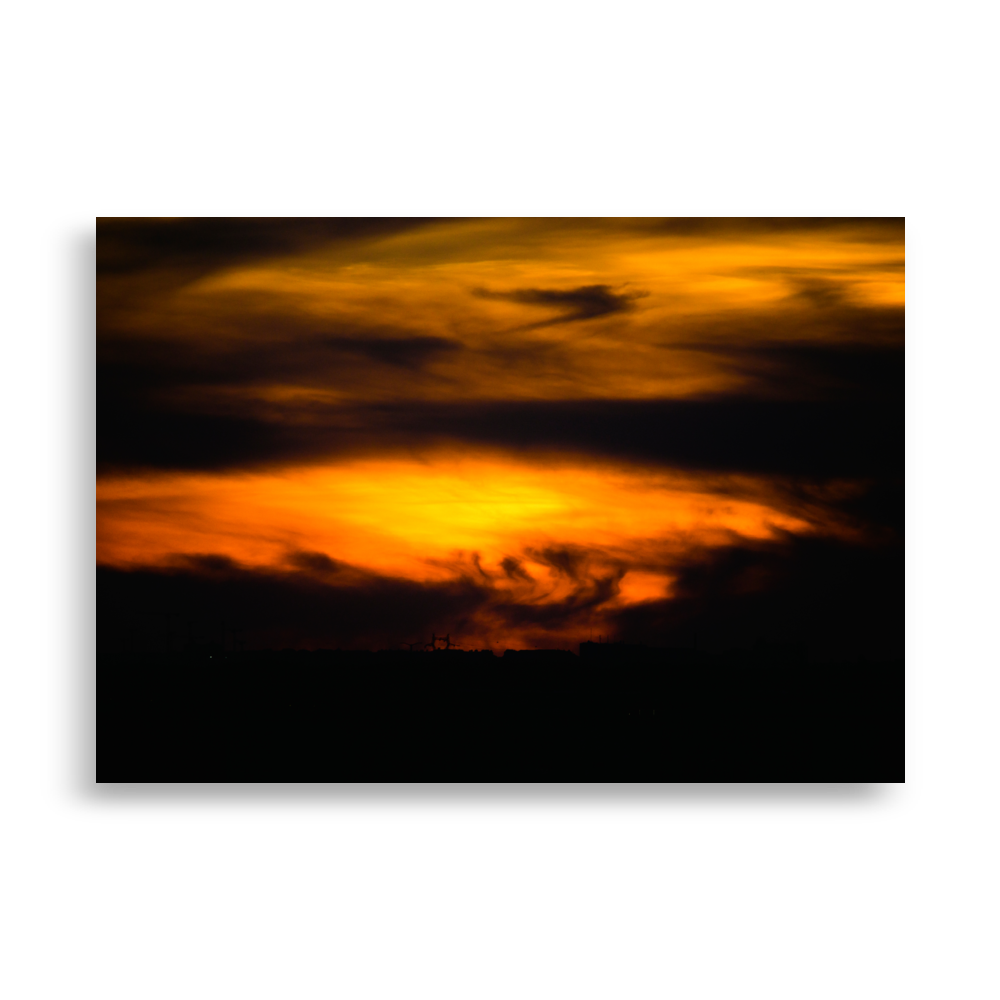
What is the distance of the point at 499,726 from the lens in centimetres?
2867

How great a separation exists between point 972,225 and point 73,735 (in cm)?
310

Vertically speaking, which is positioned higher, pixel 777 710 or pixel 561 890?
pixel 561 890

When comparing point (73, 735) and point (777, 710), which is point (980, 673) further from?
point (777, 710)

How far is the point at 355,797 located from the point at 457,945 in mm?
566

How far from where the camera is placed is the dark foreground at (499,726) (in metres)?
25.7

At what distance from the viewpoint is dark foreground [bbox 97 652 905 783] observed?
→ 25.7 metres

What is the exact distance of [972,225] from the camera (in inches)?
117
